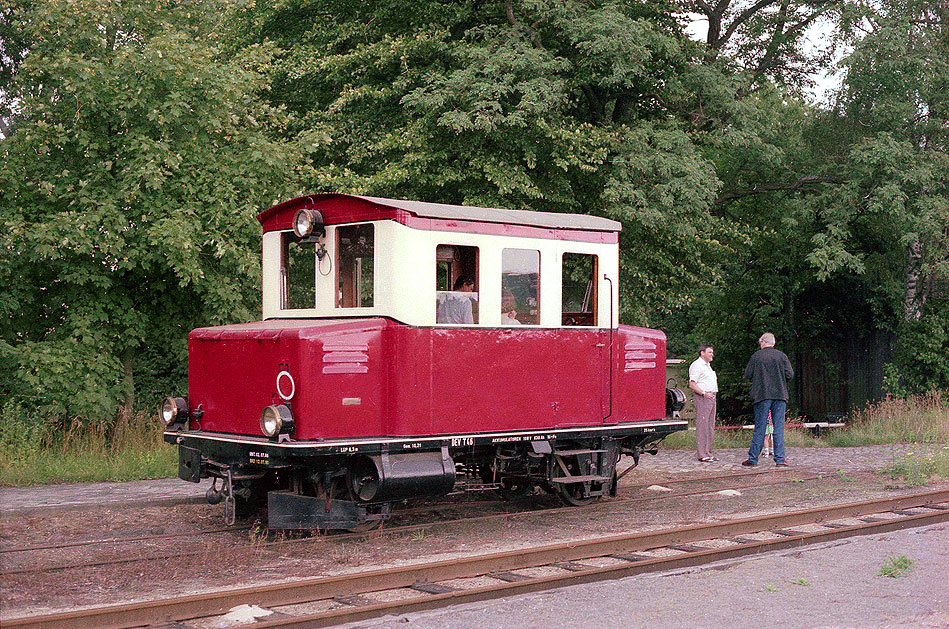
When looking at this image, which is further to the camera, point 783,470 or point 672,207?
point 672,207

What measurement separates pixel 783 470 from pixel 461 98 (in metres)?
8.38

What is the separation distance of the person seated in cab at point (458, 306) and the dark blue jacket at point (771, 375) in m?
6.42

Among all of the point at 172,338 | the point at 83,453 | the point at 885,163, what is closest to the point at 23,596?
the point at 83,453

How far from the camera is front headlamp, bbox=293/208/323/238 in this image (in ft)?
32.1

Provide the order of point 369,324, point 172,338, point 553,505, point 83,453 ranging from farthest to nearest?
point 172,338
point 83,453
point 553,505
point 369,324

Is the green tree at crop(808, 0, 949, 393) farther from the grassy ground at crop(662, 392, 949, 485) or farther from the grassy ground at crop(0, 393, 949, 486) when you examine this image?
the grassy ground at crop(0, 393, 949, 486)

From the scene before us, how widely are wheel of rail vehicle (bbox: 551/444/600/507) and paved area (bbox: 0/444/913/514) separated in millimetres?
3447

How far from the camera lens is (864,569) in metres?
8.20

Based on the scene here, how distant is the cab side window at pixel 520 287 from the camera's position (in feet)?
33.0

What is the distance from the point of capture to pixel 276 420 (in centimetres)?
859

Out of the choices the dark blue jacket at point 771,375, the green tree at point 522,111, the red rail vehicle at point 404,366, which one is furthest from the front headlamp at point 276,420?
the green tree at point 522,111

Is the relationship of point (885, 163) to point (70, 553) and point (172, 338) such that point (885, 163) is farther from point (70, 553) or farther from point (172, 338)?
point (70, 553)

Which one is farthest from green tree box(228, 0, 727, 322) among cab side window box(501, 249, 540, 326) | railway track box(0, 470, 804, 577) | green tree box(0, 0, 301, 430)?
cab side window box(501, 249, 540, 326)

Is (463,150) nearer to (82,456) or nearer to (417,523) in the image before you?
(82,456)
